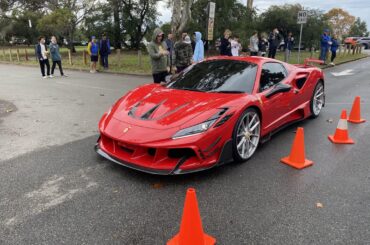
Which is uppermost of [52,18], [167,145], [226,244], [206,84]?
[52,18]

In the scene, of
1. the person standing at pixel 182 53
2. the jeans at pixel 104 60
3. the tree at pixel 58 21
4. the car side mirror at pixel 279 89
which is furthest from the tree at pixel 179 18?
the tree at pixel 58 21

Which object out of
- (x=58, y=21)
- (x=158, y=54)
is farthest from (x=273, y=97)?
(x=58, y=21)

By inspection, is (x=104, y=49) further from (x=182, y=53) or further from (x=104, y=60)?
(x=182, y=53)

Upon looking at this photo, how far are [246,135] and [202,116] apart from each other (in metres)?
0.77

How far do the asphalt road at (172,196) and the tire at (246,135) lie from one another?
0.15 meters

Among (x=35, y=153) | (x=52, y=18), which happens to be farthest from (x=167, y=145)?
(x=52, y=18)

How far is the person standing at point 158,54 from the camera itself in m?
7.61

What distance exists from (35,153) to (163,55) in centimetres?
403

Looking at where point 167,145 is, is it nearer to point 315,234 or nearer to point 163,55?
point 315,234

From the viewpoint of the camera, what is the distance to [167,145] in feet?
11.4

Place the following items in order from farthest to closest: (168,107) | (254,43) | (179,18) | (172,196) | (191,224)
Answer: (179,18)
(254,43)
(168,107)
(172,196)
(191,224)

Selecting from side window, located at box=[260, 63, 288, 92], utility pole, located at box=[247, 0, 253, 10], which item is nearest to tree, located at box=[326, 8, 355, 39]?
utility pole, located at box=[247, 0, 253, 10]

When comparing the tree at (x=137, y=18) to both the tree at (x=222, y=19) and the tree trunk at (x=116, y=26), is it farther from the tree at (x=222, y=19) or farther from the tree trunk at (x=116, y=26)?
the tree at (x=222, y=19)

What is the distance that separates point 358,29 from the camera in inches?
3615
